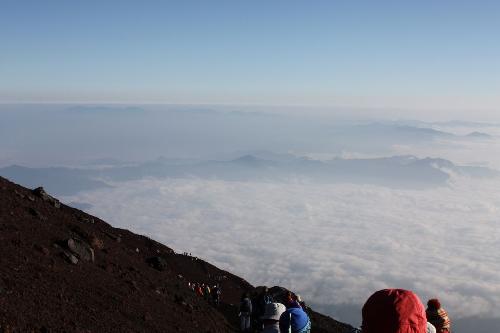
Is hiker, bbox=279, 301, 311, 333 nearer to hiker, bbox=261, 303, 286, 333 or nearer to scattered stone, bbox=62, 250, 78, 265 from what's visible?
hiker, bbox=261, 303, 286, 333

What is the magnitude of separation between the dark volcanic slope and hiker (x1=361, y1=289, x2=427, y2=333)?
41.1 ft

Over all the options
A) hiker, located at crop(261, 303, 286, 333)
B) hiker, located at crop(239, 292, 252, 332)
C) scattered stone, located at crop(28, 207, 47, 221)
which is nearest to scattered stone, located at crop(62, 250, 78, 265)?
scattered stone, located at crop(28, 207, 47, 221)

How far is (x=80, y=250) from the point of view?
2409 centimetres

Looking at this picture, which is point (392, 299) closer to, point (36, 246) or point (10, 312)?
point (10, 312)

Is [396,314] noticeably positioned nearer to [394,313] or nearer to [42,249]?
[394,313]

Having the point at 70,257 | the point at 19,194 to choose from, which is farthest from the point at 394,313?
the point at 19,194

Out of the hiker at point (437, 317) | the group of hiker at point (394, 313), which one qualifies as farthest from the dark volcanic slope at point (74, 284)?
the group of hiker at point (394, 313)

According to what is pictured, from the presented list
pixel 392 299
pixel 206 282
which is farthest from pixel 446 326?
pixel 206 282

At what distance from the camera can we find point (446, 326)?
8.18 meters

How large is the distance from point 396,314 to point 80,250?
913 inches

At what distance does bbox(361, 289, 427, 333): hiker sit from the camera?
3656mm

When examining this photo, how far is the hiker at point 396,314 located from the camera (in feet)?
12.0

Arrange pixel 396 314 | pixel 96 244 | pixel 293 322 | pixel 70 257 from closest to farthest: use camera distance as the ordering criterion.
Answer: pixel 396 314
pixel 293 322
pixel 70 257
pixel 96 244

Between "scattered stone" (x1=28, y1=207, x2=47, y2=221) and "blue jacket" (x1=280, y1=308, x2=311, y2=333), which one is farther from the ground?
"blue jacket" (x1=280, y1=308, x2=311, y2=333)
